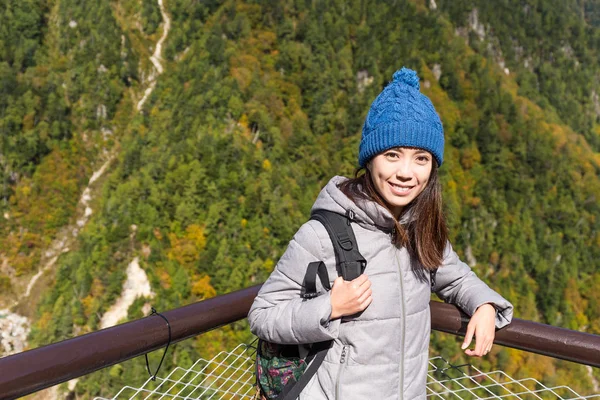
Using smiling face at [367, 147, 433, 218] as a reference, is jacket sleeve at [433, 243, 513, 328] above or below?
below

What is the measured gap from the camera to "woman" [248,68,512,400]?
7.22 ft

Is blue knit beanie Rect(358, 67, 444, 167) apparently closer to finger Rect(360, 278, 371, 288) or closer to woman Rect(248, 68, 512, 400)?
woman Rect(248, 68, 512, 400)

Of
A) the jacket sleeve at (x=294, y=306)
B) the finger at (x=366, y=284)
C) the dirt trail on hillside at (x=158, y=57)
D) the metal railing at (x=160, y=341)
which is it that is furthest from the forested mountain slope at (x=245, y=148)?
the finger at (x=366, y=284)

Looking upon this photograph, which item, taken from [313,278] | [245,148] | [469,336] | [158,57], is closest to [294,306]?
[313,278]

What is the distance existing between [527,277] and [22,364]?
68.0 m

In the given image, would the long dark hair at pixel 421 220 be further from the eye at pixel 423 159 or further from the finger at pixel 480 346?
the finger at pixel 480 346

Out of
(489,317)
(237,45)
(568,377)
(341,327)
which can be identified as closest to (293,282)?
(341,327)

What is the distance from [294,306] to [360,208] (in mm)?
531

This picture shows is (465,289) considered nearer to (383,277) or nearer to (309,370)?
(383,277)

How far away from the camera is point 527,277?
63125mm

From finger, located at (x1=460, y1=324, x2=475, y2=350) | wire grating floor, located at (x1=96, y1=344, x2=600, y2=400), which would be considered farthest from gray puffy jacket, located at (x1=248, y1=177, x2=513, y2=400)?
wire grating floor, located at (x1=96, y1=344, x2=600, y2=400)

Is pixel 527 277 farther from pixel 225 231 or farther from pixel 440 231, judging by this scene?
pixel 440 231

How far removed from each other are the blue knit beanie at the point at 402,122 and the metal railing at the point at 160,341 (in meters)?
1.00

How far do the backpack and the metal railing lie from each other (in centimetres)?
59
